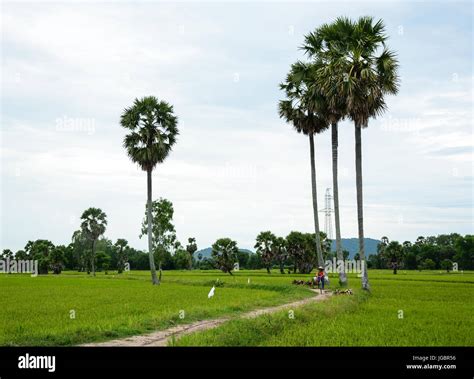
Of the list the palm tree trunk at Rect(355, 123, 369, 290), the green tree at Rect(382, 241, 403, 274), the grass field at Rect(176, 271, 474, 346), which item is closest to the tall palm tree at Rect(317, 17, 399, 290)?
the palm tree trunk at Rect(355, 123, 369, 290)

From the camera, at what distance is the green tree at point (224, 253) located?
99.1 metres

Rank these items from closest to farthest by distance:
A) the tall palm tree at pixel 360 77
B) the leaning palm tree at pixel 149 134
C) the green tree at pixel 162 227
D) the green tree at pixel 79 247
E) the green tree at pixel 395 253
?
the tall palm tree at pixel 360 77
the leaning palm tree at pixel 149 134
the green tree at pixel 162 227
the green tree at pixel 395 253
the green tree at pixel 79 247

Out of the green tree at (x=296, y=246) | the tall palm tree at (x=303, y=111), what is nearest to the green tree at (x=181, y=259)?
the green tree at (x=296, y=246)

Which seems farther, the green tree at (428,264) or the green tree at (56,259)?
the green tree at (428,264)

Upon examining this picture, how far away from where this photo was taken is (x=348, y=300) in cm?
2808

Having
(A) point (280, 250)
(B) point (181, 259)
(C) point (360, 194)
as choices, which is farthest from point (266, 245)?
(C) point (360, 194)

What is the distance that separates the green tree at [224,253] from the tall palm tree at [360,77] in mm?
63262

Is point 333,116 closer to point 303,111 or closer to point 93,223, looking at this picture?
point 303,111

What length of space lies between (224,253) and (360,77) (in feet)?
221

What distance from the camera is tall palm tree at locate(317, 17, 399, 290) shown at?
36156 mm

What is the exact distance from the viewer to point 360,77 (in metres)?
36.3

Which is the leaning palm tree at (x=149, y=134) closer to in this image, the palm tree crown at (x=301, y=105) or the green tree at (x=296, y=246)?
the palm tree crown at (x=301, y=105)
